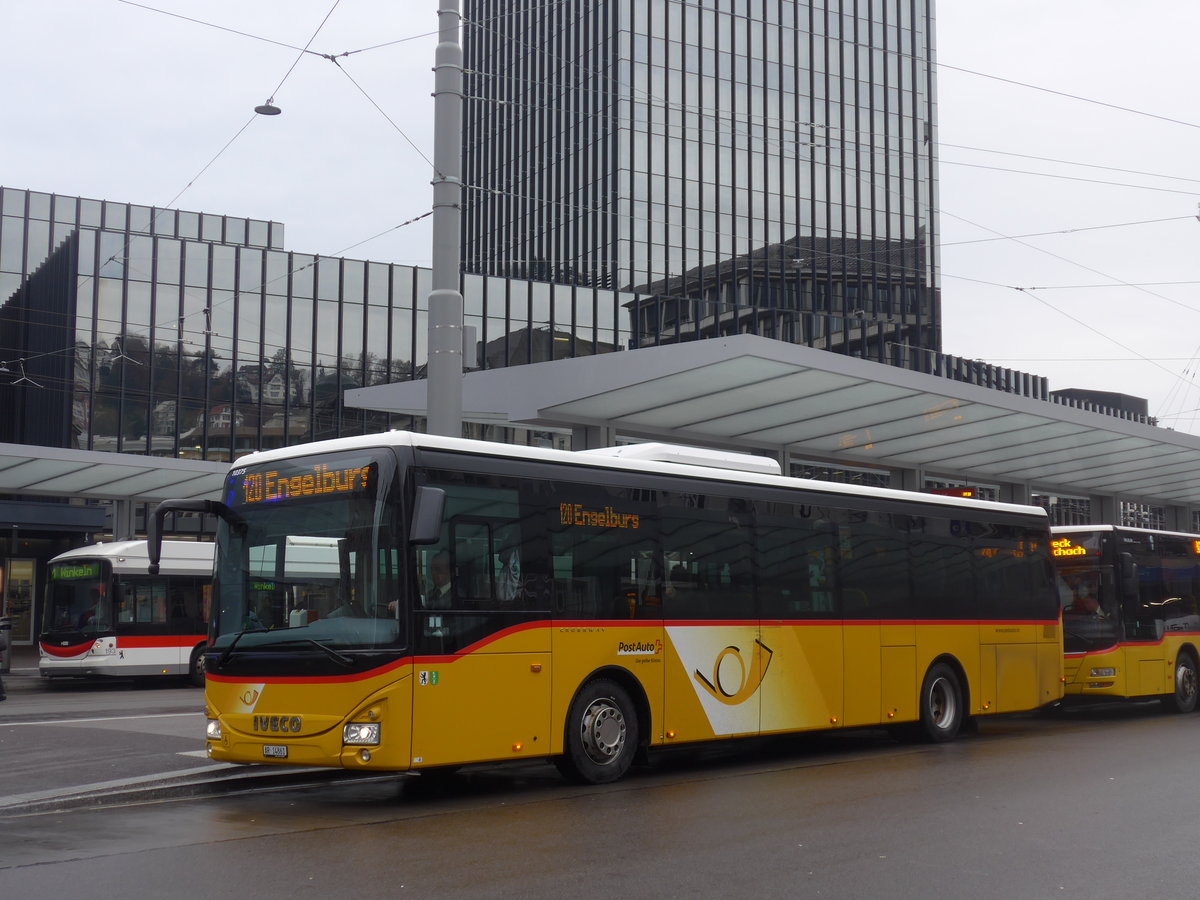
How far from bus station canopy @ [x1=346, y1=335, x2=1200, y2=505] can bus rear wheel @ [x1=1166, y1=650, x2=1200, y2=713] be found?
15.9 ft

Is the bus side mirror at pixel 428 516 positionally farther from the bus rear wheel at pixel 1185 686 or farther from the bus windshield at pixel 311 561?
the bus rear wheel at pixel 1185 686

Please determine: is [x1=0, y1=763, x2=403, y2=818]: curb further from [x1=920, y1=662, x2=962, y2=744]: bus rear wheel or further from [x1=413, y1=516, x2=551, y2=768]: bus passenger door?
[x1=920, y1=662, x2=962, y2=744]: bus rear wheel

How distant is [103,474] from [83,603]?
3.48 meters

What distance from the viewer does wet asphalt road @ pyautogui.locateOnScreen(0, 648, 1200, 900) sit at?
7.08 meters

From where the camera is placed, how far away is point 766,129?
242ft

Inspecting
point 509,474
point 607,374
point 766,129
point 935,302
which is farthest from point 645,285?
point 509,474

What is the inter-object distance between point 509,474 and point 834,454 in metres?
16.2

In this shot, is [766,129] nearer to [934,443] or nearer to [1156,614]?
[934,443]

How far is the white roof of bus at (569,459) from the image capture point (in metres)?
10.3

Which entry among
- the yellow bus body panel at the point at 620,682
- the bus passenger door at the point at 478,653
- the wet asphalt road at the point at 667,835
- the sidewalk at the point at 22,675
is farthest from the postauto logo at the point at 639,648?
the sidewalk at the point at 22,675

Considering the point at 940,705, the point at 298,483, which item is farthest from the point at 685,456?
the point at 940,705

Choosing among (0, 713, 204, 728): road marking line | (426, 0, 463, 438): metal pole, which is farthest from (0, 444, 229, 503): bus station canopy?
(426, 0, 463, 438): metal pole

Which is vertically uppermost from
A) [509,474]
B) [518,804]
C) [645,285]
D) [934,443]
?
[645,285]

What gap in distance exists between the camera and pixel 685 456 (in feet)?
42.8
